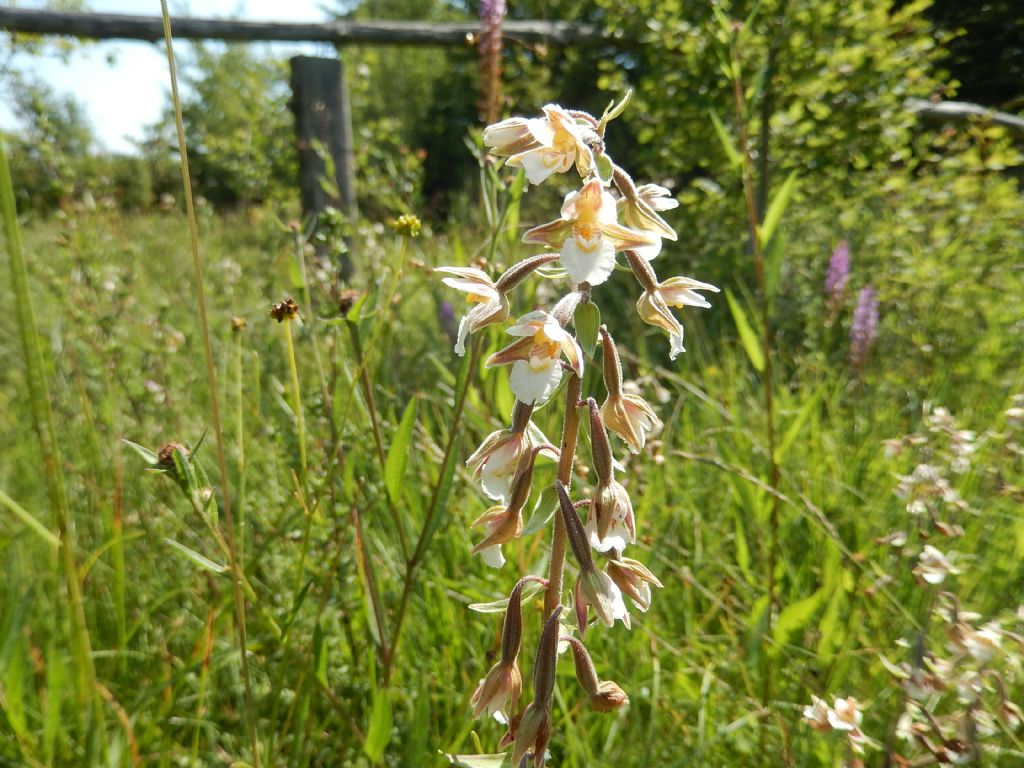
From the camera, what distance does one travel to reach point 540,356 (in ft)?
2.64

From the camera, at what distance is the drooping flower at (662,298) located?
0.85m

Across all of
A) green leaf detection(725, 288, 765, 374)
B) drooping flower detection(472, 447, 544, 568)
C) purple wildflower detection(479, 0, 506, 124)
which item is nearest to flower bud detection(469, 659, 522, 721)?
drooping flower detection(472, 447, 544, 568)

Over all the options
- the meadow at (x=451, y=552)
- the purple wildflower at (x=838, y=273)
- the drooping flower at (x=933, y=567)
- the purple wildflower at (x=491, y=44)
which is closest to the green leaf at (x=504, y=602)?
the meadow at (x=451, y=552)

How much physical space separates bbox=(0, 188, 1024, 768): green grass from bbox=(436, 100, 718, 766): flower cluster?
144mm

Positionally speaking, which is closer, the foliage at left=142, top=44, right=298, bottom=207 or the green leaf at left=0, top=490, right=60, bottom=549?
the green leaf at left=0, top=490, right=60, bottom=549

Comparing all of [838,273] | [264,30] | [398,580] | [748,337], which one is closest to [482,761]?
[398,580]

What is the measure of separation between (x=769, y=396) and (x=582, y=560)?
84 centimetres

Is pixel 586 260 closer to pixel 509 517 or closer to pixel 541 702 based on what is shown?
pixel 509 517

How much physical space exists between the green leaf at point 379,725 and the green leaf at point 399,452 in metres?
0.29

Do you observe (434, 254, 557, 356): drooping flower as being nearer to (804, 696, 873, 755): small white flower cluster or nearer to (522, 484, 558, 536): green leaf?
(522, 484, 558, 536): green leaf

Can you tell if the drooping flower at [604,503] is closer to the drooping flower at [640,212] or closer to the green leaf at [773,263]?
the drooping flower at [640,212]

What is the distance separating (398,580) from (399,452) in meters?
0.69

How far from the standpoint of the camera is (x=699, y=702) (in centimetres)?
137

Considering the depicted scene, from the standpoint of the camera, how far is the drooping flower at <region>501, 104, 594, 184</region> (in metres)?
0.81
